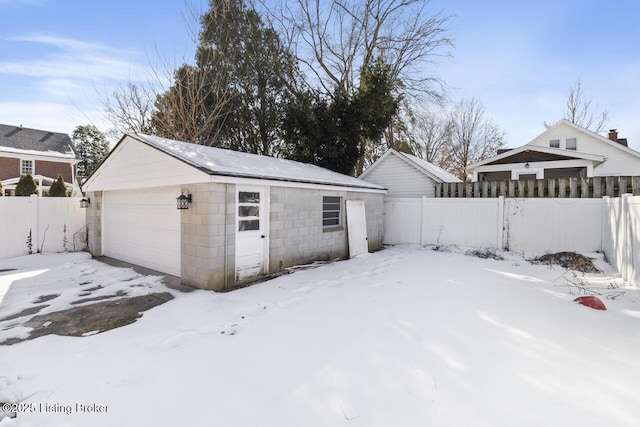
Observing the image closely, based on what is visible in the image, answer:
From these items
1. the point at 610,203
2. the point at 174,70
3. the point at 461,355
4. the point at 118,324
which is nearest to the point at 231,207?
the point at 118,324

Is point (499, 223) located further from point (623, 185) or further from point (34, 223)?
point (34, 223)

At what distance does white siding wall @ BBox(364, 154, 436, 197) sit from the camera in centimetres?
1235

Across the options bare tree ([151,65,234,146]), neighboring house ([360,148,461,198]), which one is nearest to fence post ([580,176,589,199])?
neighboring house ([360,148,461,198])

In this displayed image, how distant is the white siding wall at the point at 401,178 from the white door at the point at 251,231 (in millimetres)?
8097

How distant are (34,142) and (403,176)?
27209mm

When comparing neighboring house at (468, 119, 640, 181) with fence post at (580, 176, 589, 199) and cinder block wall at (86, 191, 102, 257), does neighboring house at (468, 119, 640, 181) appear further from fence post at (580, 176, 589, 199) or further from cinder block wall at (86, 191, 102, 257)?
cinder block wall at (86, 191, 102, 257)

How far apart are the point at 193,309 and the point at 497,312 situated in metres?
4.40

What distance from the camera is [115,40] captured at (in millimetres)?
10086

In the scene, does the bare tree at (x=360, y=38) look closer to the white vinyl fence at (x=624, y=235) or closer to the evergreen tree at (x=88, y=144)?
the white vinyl fence at (x=624, y=235)

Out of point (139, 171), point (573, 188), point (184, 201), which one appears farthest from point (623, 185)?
point (139, 171)

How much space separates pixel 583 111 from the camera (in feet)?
74.8

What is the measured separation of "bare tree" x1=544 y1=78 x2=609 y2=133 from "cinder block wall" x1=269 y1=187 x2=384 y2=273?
79.8 ft

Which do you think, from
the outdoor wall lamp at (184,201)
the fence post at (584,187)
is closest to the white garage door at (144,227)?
the outdoor wall lamp at (184,201)

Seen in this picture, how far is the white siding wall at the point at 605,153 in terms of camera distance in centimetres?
1491
